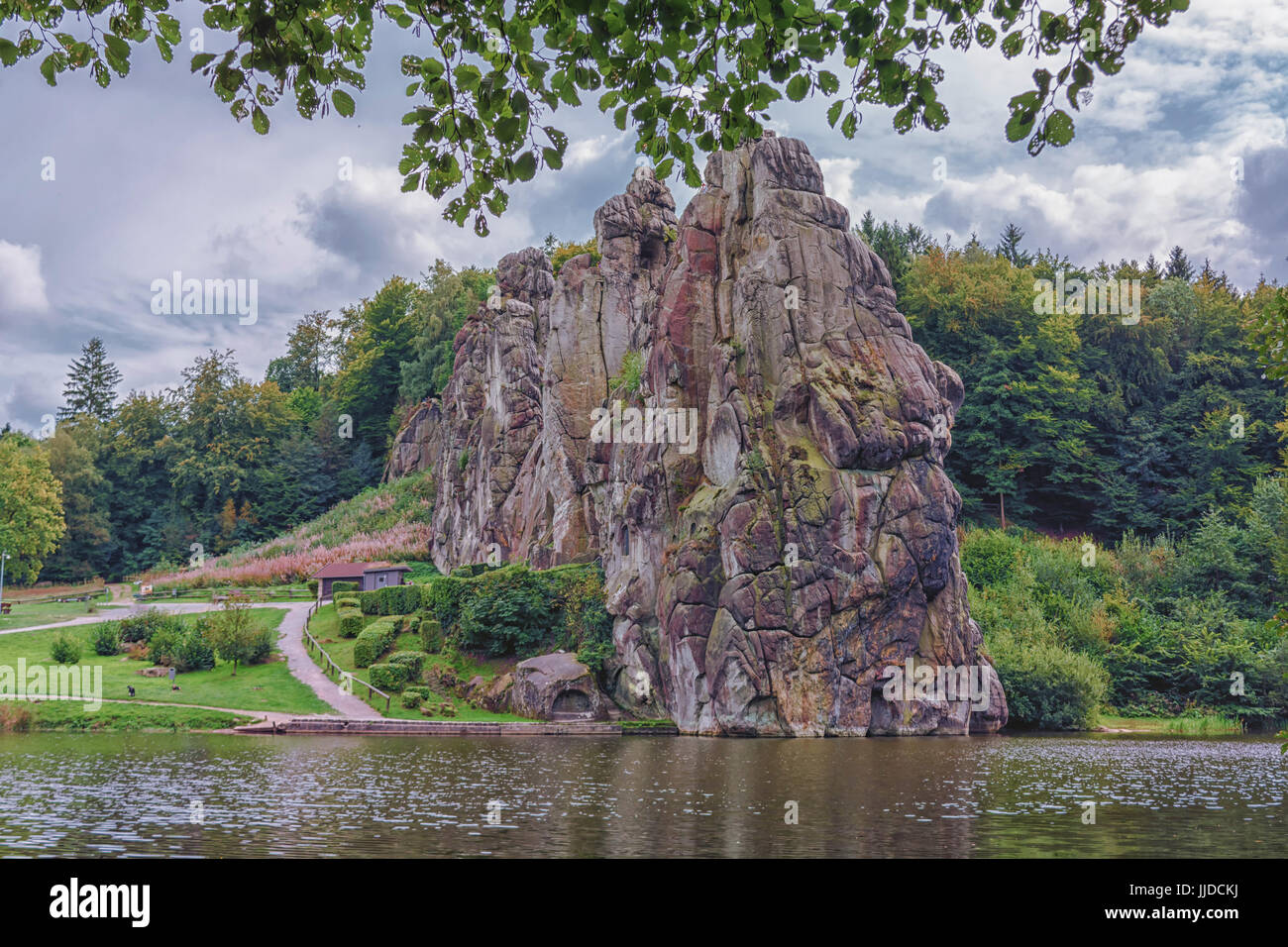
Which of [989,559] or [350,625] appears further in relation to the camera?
[989,559]

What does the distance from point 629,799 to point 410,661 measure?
24.9m

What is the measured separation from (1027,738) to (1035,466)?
34.7 metres

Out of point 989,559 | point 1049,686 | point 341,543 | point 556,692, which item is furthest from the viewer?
point 341,543

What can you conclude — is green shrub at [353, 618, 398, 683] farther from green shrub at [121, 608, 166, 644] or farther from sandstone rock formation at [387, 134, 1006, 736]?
green shrub at [121, 608, 166, 644]

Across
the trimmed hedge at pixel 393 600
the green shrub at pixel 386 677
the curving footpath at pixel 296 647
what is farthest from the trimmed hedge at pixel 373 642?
the trimmed hedge at pixel 393 600

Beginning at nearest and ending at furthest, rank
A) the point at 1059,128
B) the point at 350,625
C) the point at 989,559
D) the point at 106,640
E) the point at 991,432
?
the point at 1059,128, the point at 106,640, the point at 350,625, the point at 989,559, the point at 991,432

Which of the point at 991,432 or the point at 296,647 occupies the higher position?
the point at 991,432

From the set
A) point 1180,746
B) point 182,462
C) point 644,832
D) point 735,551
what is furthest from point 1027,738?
point 182,462

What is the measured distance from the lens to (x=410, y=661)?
4062 cm

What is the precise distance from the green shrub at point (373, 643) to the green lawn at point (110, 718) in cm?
804

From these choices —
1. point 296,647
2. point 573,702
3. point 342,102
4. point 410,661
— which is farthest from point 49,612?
point 342,102

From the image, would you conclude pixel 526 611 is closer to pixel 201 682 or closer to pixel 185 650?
pixel 201 682

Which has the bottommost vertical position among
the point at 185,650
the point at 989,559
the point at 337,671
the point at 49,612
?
the point at 337,671

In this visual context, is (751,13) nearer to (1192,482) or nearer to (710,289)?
(710,289)
